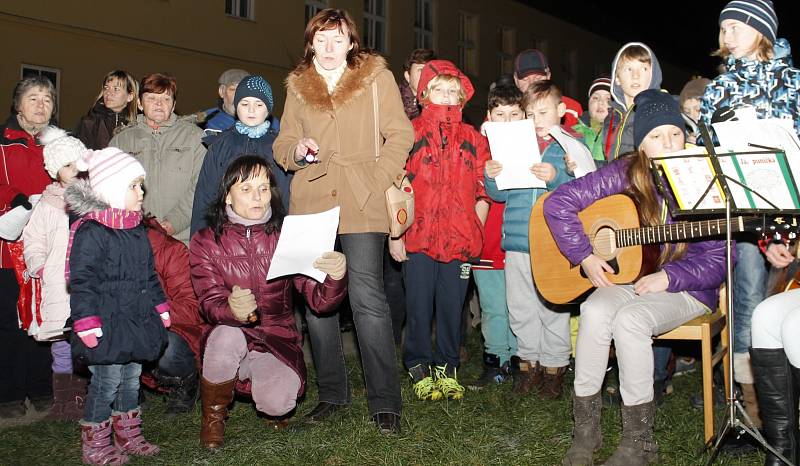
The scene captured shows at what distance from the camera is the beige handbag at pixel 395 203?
4555 millimetres

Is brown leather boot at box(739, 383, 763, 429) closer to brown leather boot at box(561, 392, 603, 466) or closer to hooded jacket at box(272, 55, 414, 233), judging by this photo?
brown leather boot at box(561, 392, 603, 466)

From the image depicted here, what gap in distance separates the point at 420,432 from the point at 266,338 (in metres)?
1.02

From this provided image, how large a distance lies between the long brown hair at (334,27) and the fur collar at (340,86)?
0.04 meters

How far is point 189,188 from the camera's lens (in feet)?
19.6

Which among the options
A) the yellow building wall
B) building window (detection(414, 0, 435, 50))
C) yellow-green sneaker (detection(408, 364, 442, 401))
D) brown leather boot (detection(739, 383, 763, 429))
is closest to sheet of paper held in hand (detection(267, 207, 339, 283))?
yellow-green sneaker (detection(408, 364, 442, 401))

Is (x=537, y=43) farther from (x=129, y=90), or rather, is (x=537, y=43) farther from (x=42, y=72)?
(x=129, y=90)

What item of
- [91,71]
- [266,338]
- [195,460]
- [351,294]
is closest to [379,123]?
[351,294]

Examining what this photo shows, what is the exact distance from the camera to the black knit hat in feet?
14.2

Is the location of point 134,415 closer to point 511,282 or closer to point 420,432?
point 420,432

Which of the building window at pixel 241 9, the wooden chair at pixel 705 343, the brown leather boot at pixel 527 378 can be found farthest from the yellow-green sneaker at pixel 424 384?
the building window at pixel 241 9

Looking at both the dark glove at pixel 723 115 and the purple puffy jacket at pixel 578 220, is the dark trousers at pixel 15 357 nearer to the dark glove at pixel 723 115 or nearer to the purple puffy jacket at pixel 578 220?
the purple puffy jacket at pixel 578 220

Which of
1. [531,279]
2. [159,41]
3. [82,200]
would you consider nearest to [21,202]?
[82,200]

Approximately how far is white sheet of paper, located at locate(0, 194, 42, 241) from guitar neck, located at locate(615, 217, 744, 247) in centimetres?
368

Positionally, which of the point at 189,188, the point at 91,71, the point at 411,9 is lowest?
the point at 189,188
